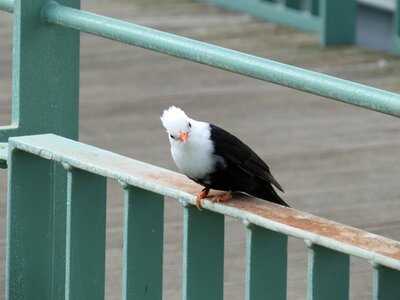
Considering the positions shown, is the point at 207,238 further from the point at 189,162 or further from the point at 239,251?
the point at 239,251

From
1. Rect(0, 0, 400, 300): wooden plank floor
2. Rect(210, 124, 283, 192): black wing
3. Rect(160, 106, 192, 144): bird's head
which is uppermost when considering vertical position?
Rect(160, 106, 192, 144): bird's head

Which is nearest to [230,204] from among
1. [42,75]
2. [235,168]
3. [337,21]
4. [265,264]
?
[265,264]

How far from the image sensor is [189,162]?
304 centimetres

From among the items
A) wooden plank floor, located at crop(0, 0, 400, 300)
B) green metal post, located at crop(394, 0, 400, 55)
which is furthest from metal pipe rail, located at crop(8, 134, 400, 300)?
green metal post, located at crop(394, 0, 400, 55)

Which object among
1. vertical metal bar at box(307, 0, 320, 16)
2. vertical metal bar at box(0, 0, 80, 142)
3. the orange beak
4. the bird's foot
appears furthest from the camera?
vertical metal bar at box(307, 0, 320, 16)

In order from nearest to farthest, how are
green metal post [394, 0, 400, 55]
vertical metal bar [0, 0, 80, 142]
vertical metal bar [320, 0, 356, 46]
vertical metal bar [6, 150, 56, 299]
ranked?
vertical metal bar [6, 150, 56, 299] → vertical metal bar [0, 0, 80, 142] → green metal post [394, 0, 400, 55] → vertical metal bar [320, 0, 356, 46]

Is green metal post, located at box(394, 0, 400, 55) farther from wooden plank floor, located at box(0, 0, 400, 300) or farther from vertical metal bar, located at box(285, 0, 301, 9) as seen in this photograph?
vertical metal bar, located at box(285, 0, 301, 9)

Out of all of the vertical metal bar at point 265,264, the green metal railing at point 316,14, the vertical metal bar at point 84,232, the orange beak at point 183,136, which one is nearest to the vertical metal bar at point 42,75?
the vertical metal bar at point 84,232

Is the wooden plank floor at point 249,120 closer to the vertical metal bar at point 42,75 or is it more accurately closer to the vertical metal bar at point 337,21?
the vertical metal bar at point 337,21

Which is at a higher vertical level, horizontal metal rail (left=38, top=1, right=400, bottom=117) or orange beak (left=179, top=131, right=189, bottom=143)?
horizontal metal rail (left=38, top=1, right=400, bottom=117)

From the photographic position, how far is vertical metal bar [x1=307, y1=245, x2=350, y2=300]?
8.51 ft

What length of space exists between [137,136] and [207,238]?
460 centimetres

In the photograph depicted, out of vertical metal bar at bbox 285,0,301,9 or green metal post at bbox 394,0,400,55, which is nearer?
green metal post at bbox 394,0,400,55

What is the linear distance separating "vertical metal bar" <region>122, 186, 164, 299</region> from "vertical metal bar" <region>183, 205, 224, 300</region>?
15 centimetres
